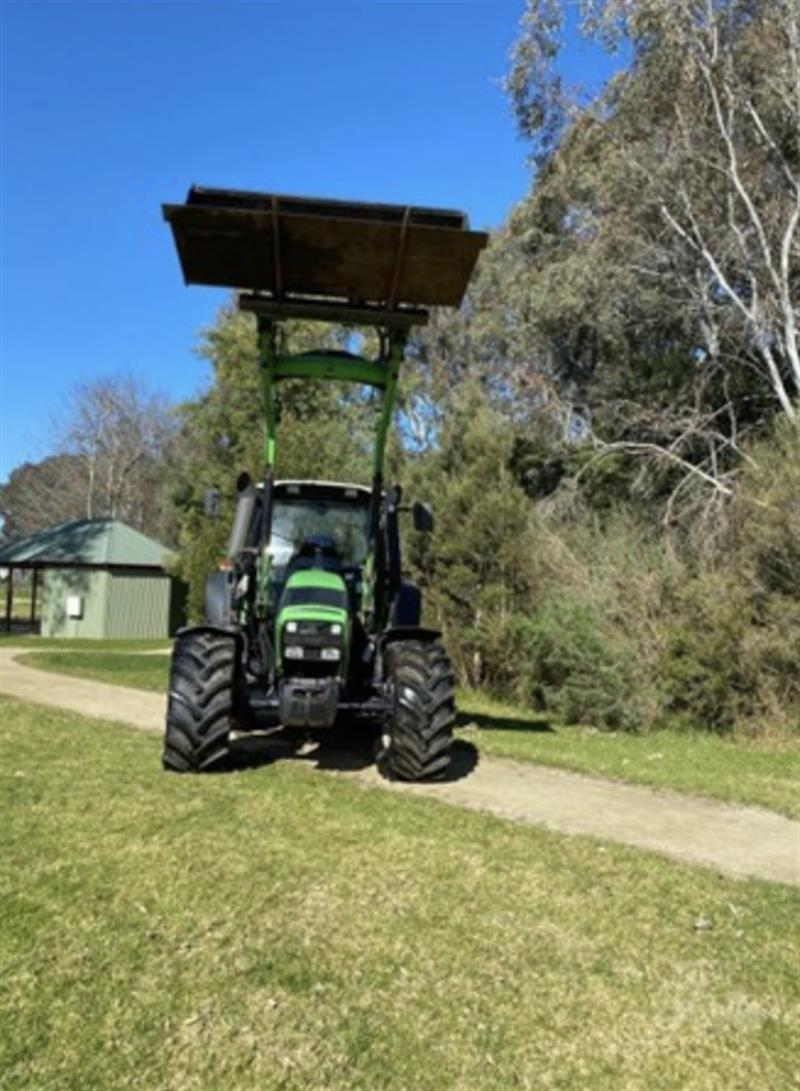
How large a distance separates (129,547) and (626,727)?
76.9 feet

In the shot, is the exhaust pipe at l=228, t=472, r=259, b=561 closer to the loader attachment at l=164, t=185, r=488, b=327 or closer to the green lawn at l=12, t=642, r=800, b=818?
the loader attachment at l=164, t=185, r=488, b=327

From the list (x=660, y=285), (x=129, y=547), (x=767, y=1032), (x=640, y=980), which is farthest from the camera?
(x=129, y=547)

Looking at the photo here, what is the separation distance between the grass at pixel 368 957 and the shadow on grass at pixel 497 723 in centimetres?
533

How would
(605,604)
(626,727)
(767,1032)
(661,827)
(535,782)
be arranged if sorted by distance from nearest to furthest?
(767,1032) < (661,827) < (535,782) < (626,727) < (605,604)

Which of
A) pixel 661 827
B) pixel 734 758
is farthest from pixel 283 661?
pixel 734 758

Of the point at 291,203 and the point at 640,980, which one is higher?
the point at 291,203

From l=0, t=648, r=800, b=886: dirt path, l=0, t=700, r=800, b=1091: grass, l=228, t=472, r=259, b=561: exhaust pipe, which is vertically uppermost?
l=228, t=472, r=259, b=561: exhaust pipe

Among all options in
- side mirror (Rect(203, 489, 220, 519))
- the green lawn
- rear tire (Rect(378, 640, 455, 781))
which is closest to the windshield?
side mirror (Rect(203, 489, 220, 519))

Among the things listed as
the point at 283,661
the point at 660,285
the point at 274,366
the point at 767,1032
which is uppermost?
the point at 660,285

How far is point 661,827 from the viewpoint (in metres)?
6.88

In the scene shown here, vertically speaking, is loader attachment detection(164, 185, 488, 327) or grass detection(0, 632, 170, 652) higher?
loader attachment detection(164, 185, 488, 327)

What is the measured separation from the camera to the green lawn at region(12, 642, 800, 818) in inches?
330

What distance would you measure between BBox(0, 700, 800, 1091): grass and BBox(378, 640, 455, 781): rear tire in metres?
1.14

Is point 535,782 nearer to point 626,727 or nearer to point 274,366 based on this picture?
point 274,366
